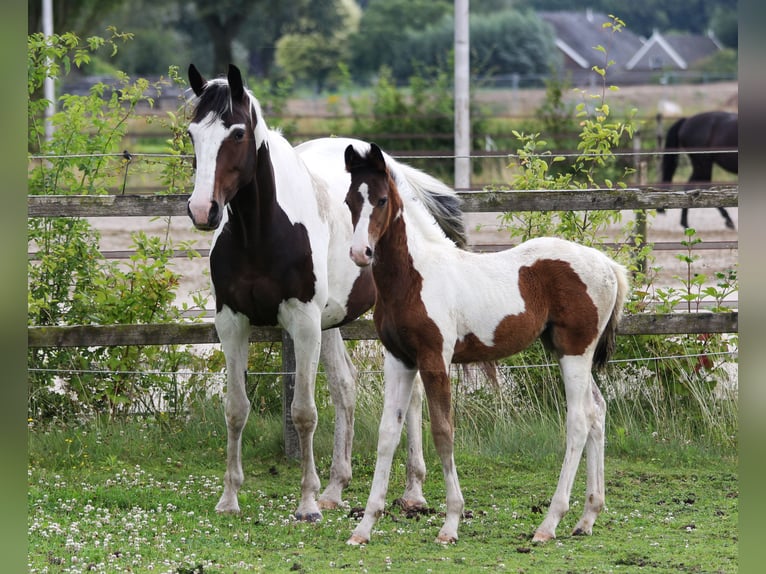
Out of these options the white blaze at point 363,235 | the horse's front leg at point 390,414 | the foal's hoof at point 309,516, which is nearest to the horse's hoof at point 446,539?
the horse's front leg at point 390,414

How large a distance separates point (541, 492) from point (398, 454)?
40.9 inches

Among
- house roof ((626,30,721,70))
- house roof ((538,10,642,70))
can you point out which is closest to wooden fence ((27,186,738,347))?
house roof ((538,10,642,70))

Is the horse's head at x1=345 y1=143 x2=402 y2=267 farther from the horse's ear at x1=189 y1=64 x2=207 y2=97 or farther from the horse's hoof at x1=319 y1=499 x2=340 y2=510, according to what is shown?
the horse's hoof at x1=319 y1=499 x2=340 y2=510

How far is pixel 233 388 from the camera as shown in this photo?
17.0 ft

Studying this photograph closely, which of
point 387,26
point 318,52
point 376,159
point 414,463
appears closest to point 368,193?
point 376,159

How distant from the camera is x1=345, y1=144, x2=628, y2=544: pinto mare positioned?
4508 mm

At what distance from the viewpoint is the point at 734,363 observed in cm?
636

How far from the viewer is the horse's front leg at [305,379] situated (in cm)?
501

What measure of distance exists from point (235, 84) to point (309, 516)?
7.24 feet

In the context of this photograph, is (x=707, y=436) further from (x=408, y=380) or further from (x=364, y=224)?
(x=364, y=224)

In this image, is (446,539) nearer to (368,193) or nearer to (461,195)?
(368,193)

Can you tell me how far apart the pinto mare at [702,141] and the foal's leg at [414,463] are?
11.1 metres

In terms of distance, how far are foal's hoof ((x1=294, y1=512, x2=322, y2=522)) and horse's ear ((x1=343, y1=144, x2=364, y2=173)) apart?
1840 millimetres
